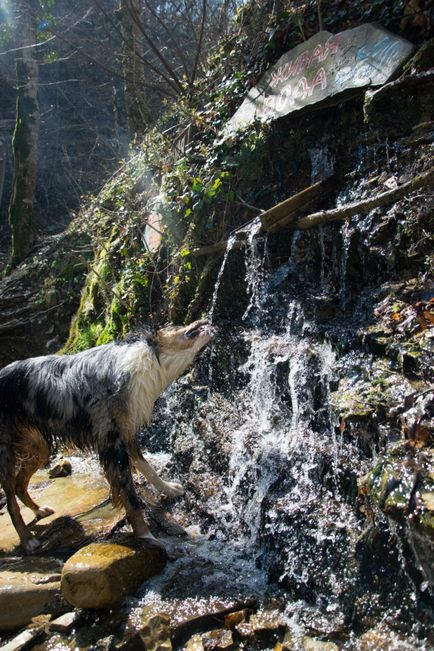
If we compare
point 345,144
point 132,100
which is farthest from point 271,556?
point 132,100

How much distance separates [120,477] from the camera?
3.89 meters

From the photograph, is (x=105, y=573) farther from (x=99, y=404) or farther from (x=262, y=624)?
(x=99, y=404)

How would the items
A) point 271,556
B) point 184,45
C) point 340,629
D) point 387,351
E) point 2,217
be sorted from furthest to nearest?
point 2,217
point 184,45
point 387,351
point 271,556
point 340,629

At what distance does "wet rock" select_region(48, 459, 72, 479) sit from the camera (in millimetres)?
5621

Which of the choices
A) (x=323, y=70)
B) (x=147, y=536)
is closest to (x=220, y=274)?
(x=323, y=70)

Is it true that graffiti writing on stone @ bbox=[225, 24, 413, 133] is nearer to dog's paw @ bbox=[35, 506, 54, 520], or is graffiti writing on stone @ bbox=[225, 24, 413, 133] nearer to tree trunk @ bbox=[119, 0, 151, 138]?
tree trunk @ bbox=[119, 0, 151, 138]

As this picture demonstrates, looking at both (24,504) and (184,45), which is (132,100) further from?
(24,504)

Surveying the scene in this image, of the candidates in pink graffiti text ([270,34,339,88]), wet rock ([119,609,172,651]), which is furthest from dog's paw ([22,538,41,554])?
pink graffiti text ([270,34,339,88])

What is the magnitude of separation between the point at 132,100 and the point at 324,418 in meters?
Result: 8.48

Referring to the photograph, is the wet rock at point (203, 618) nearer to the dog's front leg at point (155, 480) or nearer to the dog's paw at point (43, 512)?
the dog's front leg at point (155, 480)

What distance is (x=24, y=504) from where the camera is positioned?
471 centimetres

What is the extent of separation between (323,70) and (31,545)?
5.73 meters

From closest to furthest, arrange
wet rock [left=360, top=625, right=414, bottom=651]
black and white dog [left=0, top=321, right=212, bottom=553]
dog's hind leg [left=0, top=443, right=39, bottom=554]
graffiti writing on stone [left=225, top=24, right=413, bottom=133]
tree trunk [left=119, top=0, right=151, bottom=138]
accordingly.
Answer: wet rock [left=360, top=625, right=414, bottom=651]
black and white dog [left=0, top=321, right=212, bottom=553]
dog's hind leg [left=0, top=443, right=39, bottom=554]
graffiti writing on stone [left=225, top=24, right=413, bottom=133]
tree trunk [left=119, top=0, right=151, bottom=138]

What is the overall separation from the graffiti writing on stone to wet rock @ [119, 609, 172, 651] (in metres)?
5.18
